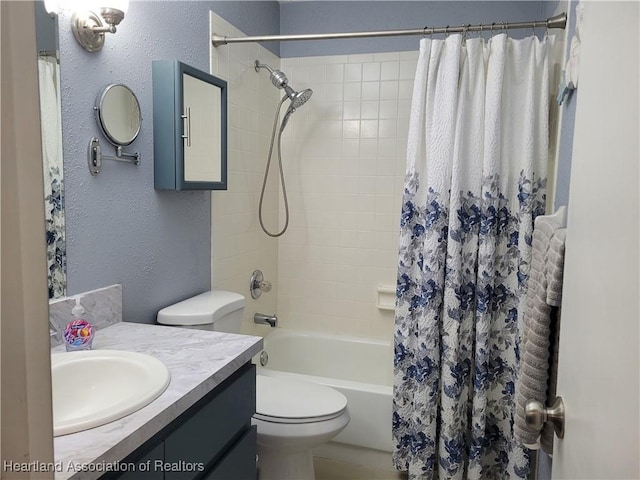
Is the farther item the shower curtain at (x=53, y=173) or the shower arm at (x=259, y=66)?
the shower arm at (x=259, y=66)

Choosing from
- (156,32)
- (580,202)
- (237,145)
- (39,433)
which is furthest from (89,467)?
(237,145)

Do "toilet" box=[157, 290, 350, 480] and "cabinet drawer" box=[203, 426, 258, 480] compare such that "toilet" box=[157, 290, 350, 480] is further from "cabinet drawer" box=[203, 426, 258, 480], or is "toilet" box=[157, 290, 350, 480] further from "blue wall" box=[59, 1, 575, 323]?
"cabinet drawer" box=[203, 426, 258, 480]

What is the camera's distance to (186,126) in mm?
1865

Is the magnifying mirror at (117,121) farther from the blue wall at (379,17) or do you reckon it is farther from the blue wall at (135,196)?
the blue wall at (379,17)

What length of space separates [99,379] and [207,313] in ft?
1.96

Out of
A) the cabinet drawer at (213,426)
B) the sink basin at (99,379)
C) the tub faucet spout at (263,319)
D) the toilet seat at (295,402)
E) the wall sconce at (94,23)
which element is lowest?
the toilet seat at (295,402)

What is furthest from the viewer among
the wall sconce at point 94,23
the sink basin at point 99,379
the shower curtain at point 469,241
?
the shower curtain at point 469,241

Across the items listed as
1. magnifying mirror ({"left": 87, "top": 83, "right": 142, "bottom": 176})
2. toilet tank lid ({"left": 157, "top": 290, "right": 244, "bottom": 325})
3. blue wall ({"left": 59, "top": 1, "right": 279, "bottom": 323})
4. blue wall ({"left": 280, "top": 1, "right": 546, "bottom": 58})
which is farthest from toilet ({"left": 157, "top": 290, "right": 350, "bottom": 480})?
blue wall ({"left": 280, "top": 1, "right": 546, "bottom": 58})

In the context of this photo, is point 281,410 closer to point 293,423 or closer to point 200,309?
point 293,423

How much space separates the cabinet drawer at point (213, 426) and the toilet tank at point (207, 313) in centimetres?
45

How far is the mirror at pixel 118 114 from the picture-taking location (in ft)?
5.09

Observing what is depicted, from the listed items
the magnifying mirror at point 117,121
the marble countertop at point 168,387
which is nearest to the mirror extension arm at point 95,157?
the magnifying mirror at point 117,121

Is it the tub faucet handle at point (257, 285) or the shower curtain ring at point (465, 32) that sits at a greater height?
the shower curtain ring at point (465, 32)

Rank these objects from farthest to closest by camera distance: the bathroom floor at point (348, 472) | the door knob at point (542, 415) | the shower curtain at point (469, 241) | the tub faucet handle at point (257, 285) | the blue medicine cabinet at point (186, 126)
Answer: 1. the tub faucet handle at point (257, 285)
2. the bathroom floor at point (348, 472)
3. the shower curtain at point (469, 241)
4. the blue medicine cabinet at point (186, 126)
5. the door knob at point (542, 415)
